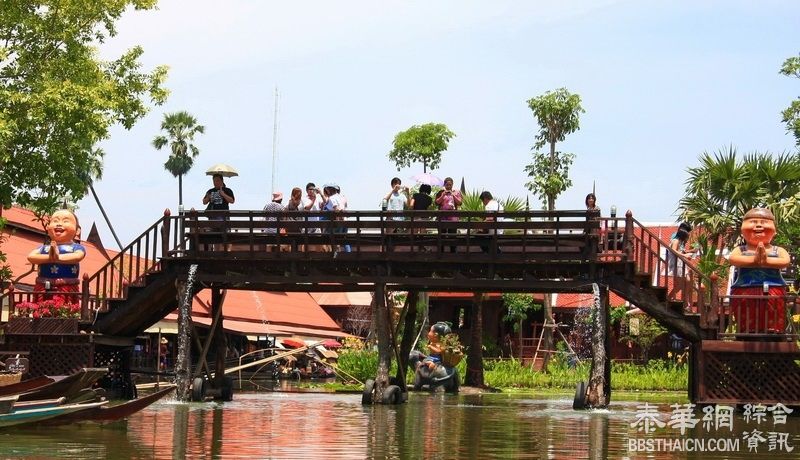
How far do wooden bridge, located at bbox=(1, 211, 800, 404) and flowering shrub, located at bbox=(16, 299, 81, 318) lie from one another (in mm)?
421

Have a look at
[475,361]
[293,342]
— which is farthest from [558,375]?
[293,342]

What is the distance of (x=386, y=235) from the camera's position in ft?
85.1

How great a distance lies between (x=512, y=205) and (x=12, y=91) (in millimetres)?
16416

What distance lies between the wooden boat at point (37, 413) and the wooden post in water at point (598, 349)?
407 inches

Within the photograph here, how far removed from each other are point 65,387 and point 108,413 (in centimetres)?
86

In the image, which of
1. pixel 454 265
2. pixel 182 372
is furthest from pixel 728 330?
pixel 182 372

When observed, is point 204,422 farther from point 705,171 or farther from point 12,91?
point 705,171

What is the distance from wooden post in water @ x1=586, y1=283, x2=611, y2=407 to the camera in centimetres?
2522

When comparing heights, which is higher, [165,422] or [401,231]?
[401,231]

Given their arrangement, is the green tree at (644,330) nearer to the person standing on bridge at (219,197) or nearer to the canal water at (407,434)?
the canal water at (407,434)

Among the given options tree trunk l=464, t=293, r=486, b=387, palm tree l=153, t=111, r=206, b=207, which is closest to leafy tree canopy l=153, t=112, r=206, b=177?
palm tree l=153, t=111, r=206, b=207

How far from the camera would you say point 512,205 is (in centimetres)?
4106

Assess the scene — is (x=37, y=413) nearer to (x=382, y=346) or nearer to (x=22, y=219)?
(x=382, y=346)

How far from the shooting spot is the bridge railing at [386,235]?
998 inches
